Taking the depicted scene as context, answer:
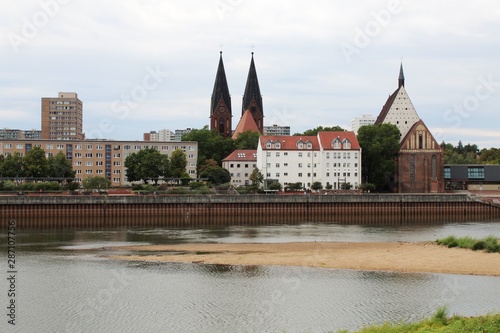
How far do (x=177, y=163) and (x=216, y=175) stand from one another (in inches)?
315

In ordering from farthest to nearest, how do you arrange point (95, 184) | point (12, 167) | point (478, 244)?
point (12, 167) → point (95, 184) → point (478, 244)

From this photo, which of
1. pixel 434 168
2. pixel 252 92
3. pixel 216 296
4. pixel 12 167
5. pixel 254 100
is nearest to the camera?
pixel 216 296

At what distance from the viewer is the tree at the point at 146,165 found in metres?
109

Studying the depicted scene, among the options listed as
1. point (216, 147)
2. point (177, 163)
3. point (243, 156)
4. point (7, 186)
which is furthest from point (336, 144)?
point (7, 186)

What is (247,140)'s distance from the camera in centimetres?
14112

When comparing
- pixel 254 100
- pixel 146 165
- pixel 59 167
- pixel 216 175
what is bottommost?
pixel 216 175

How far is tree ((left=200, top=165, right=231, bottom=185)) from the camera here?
371 ft

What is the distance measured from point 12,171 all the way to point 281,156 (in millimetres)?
43178

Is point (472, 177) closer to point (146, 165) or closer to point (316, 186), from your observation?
point (316, 186)

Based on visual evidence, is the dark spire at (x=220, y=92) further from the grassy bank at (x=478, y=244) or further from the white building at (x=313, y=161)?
the grassy bank at (x=478, y=244)

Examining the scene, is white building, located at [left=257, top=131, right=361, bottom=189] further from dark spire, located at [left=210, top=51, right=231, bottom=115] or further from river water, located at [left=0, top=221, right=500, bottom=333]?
river water, located at [left=0, top=221, right=500, bottom=333]

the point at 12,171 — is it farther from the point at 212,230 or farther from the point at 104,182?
the point at 212,230

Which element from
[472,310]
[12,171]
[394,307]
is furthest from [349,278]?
[12,171]

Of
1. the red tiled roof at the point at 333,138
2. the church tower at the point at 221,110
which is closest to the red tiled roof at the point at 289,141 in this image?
→ the red tiled roof at the point at 333,138
